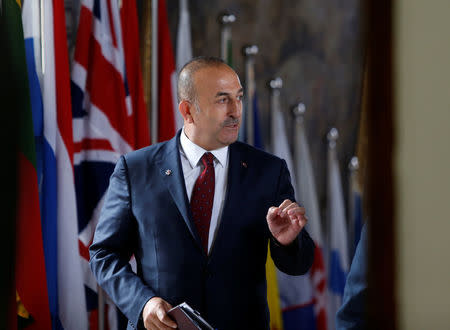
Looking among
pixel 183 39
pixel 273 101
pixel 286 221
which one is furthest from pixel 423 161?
pixel 273 101

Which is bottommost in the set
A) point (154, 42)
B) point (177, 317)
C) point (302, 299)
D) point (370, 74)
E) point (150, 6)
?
point (302, 299)

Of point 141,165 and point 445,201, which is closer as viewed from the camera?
point 445,201

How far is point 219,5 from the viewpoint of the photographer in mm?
4512

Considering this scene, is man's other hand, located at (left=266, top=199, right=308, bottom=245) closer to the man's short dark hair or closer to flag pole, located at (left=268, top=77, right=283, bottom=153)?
the man's short dark hair

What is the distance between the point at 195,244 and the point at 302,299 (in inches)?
111

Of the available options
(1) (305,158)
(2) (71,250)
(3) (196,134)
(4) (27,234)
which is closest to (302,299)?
(1) (305,158)

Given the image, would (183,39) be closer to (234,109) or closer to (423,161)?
(234,109)

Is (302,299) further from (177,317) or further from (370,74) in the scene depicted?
(370,74)

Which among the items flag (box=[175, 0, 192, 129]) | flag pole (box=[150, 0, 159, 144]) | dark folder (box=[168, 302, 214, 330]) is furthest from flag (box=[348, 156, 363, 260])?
dark folder (box=[168, 302, 214, 330])

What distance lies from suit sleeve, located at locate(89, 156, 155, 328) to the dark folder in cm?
18

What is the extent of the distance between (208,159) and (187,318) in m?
0.63

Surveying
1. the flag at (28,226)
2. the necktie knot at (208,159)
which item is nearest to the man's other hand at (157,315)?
the necktie knot at (208,159)

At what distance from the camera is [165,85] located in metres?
3.49

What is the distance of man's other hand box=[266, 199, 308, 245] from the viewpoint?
154 centimetres
